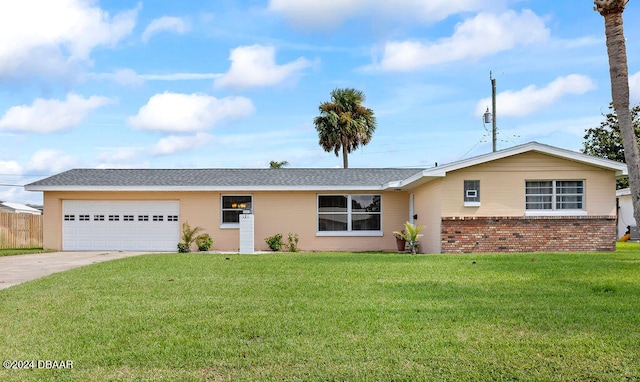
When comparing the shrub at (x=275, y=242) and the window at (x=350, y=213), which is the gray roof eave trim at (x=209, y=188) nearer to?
the window at (x=350, y=213)

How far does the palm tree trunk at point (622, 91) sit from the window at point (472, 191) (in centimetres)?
1014

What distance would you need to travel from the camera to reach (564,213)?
18062 mm

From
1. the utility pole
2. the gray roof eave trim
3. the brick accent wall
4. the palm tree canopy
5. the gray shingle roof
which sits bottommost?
the brick accent wall

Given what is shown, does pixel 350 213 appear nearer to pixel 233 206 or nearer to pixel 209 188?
pixel 233 206

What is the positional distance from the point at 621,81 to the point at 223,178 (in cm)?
1725

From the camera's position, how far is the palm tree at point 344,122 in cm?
3675

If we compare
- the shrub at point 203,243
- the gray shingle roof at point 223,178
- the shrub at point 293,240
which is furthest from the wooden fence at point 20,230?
the shrub at point 293,240

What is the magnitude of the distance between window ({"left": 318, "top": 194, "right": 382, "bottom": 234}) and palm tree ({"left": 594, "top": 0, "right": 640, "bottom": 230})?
48.0ft

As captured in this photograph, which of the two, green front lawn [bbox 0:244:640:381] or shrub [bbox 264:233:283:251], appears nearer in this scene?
green front lawn [bbox 0:244:640:381]

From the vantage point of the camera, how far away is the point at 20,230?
25.0 metres

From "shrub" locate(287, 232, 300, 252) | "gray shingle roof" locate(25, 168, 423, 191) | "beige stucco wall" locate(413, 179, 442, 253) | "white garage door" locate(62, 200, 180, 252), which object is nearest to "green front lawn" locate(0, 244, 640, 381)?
"beige stucco wall" locate(413, 179, 442, 253)

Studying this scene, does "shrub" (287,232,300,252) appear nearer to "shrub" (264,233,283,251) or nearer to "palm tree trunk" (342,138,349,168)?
"shrub" (264,233,283,251)

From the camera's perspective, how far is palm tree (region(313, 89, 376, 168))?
3675 centimetres

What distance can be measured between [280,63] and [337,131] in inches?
755
